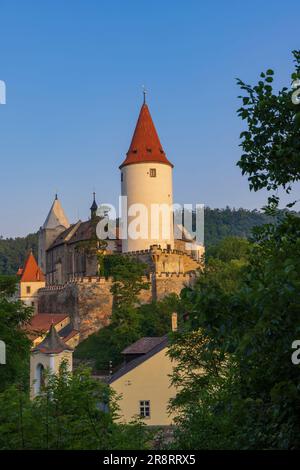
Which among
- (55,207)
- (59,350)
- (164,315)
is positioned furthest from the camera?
(55,207)

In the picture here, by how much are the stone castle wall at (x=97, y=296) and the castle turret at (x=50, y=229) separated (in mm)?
23697

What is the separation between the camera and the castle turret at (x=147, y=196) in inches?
2427

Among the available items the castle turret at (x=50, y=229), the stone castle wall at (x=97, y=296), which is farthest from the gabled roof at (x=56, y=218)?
the stone castle wall at (x=97, y=296)

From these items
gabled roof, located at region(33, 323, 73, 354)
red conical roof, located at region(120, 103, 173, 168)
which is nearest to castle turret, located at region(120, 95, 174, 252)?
red conical roof, located at region(120, 103, 173, 168)

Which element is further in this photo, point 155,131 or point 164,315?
point 155,131

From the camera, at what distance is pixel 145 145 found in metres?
65.3

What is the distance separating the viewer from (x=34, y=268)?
245ft

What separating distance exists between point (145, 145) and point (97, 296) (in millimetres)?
16459

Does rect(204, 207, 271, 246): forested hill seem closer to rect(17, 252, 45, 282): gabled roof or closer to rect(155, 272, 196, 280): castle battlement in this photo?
rect(17, 252, 45, 282): gabled roof

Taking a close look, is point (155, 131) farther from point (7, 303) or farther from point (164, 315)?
point (7, 303)

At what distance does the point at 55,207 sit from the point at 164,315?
1597 inches

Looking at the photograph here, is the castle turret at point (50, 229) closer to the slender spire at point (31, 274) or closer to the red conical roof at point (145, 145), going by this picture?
the slender spire at point (31, 274)

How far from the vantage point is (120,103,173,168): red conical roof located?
64312 mm

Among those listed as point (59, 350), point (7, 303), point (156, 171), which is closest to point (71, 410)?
point (7, 303)
